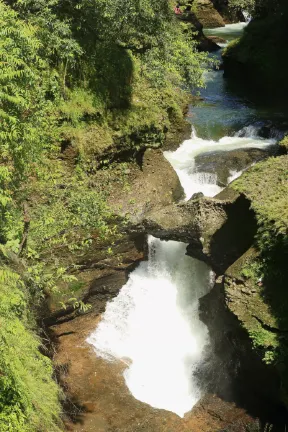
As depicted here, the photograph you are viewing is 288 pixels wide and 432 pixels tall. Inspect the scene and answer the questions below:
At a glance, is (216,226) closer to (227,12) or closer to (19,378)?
(19,378)

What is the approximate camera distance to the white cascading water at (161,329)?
40.6 feet

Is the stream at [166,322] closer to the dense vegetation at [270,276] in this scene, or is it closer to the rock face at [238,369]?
the rock face at [238,369]

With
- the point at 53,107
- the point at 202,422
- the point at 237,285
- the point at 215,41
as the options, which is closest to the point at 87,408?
the point at 202,422

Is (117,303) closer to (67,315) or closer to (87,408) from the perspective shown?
(67,315)

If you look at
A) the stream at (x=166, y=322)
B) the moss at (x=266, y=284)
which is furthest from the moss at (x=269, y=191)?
the stream at (x=166, y=322)

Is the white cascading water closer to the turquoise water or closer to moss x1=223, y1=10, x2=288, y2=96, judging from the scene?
the turquoise water

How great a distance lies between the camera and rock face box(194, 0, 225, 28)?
42.6 metres

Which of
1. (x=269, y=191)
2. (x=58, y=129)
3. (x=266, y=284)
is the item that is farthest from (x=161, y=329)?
(x=58, y=129)

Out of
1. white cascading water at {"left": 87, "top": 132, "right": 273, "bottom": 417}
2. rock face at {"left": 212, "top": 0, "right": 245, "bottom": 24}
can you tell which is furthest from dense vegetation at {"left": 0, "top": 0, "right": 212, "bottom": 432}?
rock face at {"left": 212, "top": 0, "right": 245, "bottom": 24}

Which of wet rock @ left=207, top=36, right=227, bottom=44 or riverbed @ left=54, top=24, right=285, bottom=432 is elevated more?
wet rock @ left=207, top=36, right=227, bottom=44

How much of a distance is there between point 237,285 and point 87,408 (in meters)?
5.07

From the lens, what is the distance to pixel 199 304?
13.8 m

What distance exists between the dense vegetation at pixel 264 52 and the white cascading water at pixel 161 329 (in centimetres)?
1535

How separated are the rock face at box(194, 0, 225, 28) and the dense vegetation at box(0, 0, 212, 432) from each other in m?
27.1
